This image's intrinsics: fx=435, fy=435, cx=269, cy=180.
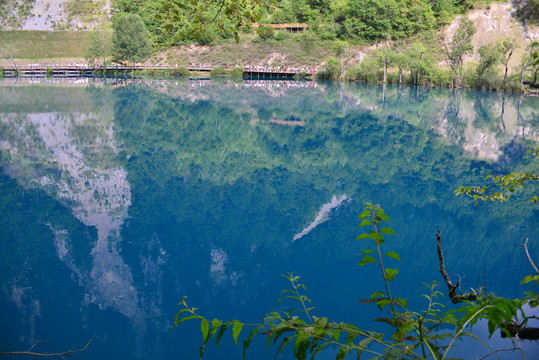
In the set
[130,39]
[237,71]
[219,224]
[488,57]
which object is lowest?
[237,71]

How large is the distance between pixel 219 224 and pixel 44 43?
7090 cm

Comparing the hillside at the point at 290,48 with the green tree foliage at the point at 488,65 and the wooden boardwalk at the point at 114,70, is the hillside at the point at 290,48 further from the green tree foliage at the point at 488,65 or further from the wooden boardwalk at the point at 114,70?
the green tree foliage at the point at 488,65

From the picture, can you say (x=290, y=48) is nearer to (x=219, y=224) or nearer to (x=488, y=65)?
(x=488, y=65)

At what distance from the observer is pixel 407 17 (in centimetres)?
5775

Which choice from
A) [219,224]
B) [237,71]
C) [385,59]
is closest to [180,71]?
[237,71]

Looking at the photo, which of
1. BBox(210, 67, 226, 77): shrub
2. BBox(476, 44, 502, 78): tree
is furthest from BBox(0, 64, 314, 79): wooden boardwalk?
BBox(476, 44, 502, 78): tree

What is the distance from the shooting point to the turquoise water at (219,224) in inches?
173

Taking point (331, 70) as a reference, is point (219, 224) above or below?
above

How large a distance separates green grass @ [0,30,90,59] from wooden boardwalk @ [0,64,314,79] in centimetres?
1400

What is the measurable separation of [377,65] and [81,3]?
60.8 meters

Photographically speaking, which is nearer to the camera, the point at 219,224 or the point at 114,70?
the point at 219,224

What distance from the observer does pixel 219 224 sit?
6.77 m

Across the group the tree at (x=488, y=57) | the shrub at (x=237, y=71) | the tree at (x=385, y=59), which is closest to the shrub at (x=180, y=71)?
the shrub at (x=237, y=71)

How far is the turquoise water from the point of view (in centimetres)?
438
